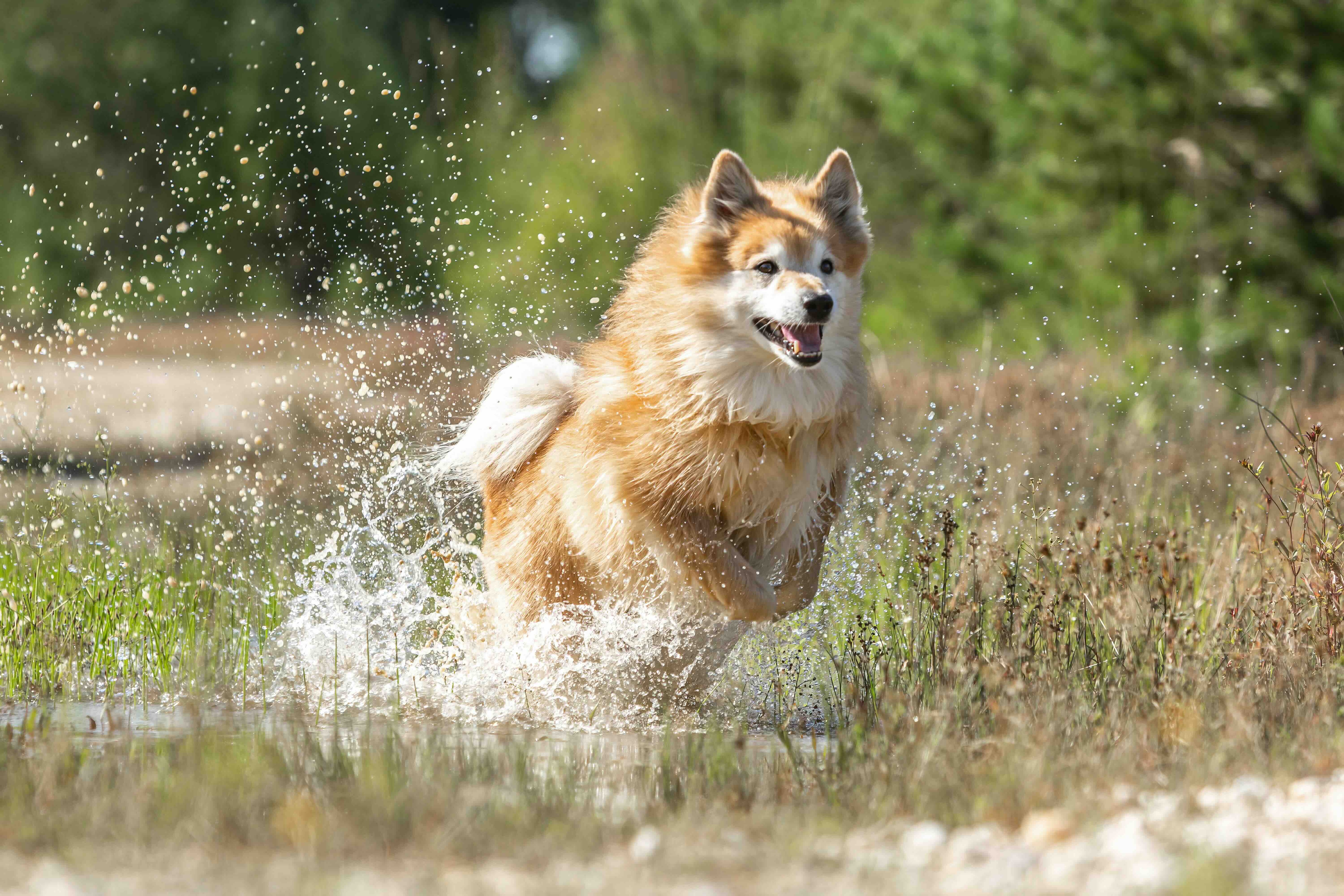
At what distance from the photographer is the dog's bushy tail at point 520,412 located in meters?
5.55

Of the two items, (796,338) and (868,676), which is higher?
(796,338)

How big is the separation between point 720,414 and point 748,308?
1.31ft

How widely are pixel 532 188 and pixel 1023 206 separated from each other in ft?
23.4

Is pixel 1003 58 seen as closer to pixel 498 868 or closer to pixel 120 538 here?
pixel 120 538

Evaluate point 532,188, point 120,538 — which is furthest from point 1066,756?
point 532,188

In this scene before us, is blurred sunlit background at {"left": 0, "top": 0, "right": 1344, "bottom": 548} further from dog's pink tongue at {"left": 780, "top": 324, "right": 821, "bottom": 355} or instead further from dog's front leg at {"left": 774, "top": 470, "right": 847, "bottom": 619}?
dog's pink tongue at {"left": 780, "top": 324, "right": 821, "bottom": 355}

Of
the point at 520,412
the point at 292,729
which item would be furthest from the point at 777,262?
the point at 292,729

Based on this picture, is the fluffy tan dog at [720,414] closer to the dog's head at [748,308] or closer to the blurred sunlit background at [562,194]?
the dog's head at [748,308]

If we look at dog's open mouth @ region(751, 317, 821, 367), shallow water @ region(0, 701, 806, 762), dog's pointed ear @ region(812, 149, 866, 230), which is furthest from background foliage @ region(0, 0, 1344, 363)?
dog's open mouth @ region(751, 317, 821, 367)

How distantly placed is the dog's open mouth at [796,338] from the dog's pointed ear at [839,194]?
0.62 meters

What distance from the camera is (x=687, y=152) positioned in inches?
618

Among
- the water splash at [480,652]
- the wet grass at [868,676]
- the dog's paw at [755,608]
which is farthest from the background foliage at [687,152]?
the dog's paw at [755,608]

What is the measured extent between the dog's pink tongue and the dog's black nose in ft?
0.22

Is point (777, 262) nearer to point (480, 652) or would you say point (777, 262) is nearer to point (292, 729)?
point (480, 652)
